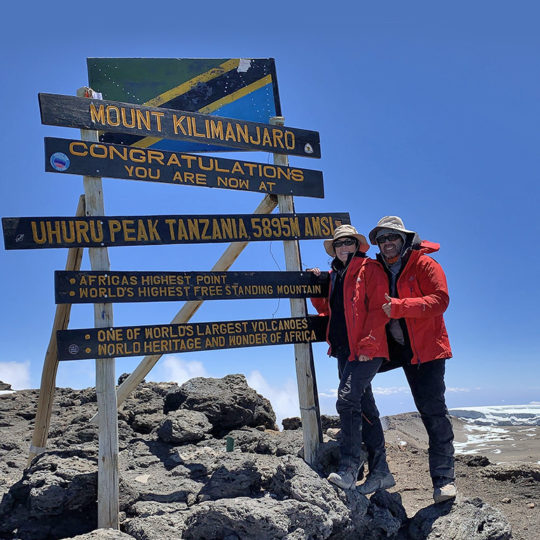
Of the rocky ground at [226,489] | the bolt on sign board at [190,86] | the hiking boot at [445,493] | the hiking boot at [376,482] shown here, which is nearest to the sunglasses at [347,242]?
the bolt on sign board at [190,86]

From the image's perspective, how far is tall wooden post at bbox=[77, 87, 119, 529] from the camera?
5602mm

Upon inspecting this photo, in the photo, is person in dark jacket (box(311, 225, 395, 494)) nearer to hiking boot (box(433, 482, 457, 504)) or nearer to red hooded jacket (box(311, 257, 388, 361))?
red hooded jacket (box(311, 257, 388, 361))

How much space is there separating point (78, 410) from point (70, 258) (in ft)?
18.8

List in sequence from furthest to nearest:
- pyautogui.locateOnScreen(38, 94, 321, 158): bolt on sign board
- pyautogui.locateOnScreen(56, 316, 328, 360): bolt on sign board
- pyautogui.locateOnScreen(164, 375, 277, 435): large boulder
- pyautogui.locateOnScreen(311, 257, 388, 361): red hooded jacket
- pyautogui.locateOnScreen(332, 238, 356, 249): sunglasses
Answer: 1. pyautogui.locateOnScreen(164, 375, 277, 435): large boulder
2. pyautogui.locateOnScreen(332, 238, 356, 249): sunglasses
3. pyautogui.locateOnScreen(38, 94, 321, 158): bolt on sign board
4. pyautogui.locateOnScreen(311, 257, 388, 361): red hooded jacket
5. pyautogui.locateOnScreen(56, 316, 328, 360): bolt on sign board

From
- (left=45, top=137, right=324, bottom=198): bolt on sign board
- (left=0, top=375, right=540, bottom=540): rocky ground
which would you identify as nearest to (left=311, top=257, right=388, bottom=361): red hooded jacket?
(left=0, top=375, right=540, bottom=540): rocky ground

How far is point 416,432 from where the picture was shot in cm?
1495

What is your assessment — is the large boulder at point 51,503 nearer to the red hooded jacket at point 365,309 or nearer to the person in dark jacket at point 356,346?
the person in dark jacket at point 356,346

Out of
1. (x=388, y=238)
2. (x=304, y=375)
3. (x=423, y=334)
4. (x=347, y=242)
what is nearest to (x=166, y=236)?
(x=347, y=242)

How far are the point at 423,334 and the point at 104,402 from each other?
337 centimetres

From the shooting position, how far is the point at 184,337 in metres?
6.16

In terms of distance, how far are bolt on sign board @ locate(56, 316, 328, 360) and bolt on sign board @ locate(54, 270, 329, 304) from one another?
30cm

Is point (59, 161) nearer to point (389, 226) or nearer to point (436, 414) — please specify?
point (389, 226)

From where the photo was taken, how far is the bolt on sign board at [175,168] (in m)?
5.89

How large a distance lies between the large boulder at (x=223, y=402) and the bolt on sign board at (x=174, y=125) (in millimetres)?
3978
